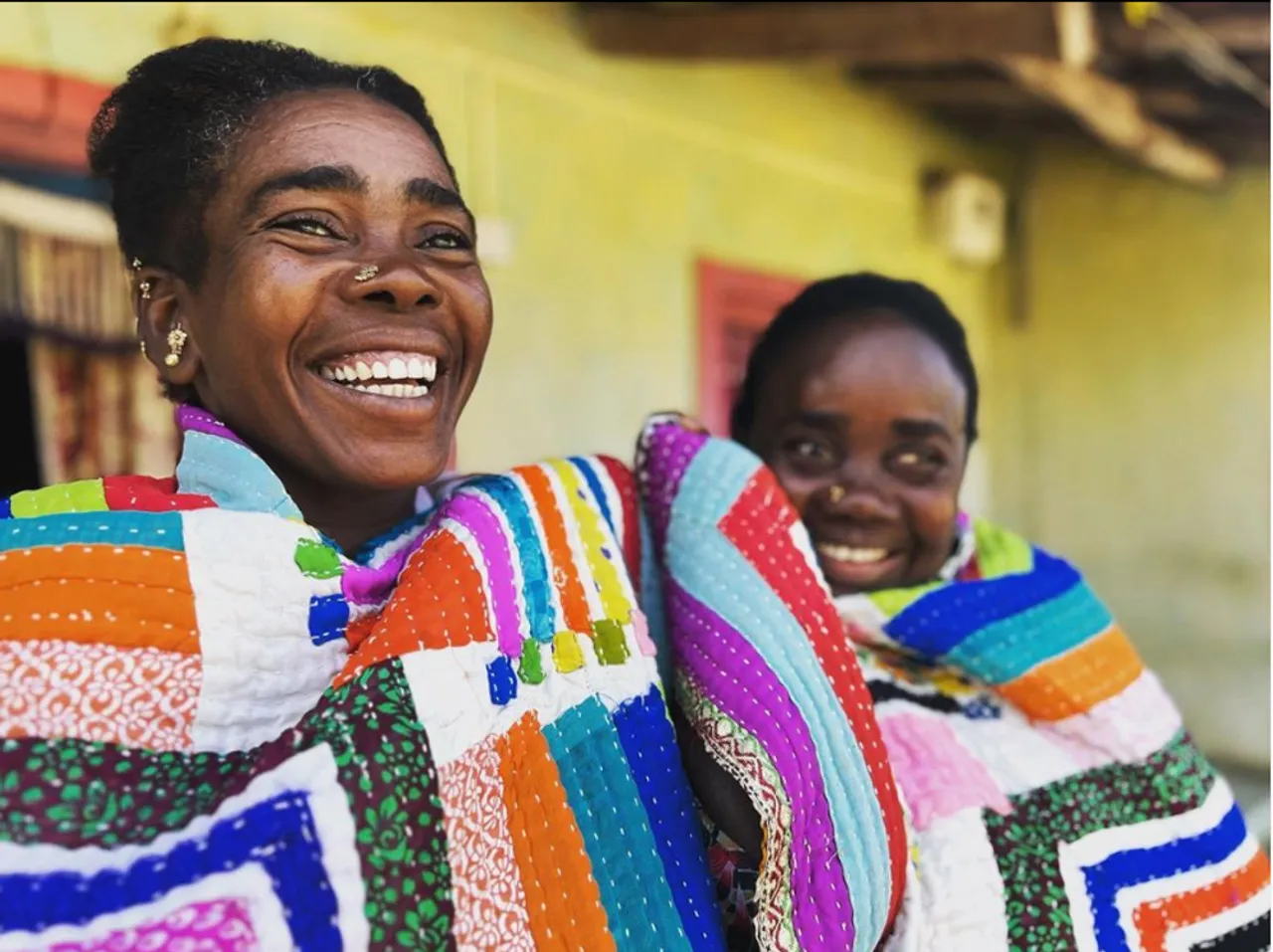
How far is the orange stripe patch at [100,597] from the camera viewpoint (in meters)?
1.03

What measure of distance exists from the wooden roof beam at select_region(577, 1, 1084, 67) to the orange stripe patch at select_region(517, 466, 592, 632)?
2604 millimetres

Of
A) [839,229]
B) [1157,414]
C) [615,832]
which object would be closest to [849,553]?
[615,832]

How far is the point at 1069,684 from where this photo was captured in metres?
1.64

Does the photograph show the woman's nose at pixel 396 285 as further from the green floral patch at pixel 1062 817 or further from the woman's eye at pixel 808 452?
the green floral patch at pixel 1062 817

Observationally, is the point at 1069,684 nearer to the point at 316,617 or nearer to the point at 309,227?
the point at 316,617

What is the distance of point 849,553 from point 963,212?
4.43m

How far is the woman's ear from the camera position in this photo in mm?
1270

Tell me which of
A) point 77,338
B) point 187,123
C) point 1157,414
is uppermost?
point 1157,414

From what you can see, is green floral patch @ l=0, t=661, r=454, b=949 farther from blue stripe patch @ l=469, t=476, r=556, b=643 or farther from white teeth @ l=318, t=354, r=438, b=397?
white teeth @ l=318, t=354, r=438, b=397

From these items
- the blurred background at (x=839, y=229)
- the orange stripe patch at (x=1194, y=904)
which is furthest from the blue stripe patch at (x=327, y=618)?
the blurred background at (x=839, y=229)

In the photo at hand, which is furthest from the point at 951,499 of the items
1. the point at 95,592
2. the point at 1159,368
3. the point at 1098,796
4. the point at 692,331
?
the point at 1159,368

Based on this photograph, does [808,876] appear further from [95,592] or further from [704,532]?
[95,592]

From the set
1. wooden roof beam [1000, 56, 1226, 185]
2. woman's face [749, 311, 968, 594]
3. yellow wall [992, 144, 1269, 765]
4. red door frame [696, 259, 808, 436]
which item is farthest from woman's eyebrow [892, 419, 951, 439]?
yellow wall [992, 144, 1269, 765]

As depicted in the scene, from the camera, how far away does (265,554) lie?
3.65ft
